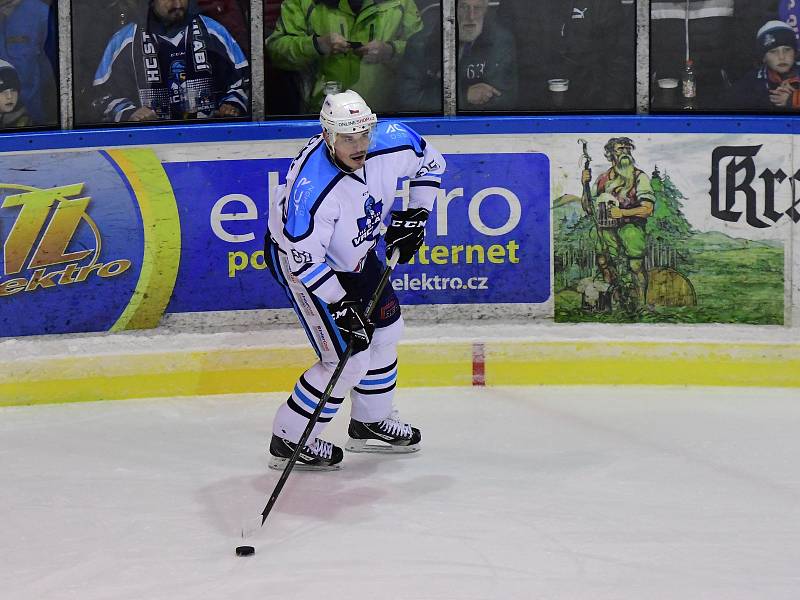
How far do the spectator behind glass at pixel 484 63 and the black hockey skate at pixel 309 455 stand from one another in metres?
1.98

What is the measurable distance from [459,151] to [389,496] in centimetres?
198

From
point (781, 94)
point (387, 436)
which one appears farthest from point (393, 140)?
point (781, 94)

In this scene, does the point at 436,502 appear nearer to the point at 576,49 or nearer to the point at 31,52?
the point at 576,49

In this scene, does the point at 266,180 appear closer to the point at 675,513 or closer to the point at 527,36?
the point at 527,36

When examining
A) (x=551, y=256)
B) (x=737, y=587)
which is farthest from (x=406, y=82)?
(x=737, y=587)

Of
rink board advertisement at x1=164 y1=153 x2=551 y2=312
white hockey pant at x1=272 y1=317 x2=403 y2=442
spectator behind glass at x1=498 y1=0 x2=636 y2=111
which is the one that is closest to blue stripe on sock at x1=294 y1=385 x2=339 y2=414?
white hockey pant at x1=272 y1=317 x2=403 y2=442

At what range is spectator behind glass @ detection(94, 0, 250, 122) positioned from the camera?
5477 millimetres

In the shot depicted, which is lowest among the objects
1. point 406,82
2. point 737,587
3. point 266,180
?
point 737,587

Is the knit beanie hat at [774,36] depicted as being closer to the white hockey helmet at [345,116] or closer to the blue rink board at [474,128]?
the blue rink board at [474,128]

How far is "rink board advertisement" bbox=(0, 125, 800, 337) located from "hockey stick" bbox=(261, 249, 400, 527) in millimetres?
1290

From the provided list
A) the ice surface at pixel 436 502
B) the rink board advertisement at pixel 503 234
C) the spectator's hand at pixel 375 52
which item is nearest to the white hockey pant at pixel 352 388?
the ice surface at pixel 436 502

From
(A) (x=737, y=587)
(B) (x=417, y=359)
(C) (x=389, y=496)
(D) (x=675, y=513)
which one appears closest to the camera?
(A) (x=737, y=587)

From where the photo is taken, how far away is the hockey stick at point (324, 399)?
357 cm

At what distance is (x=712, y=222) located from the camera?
5363 mm
